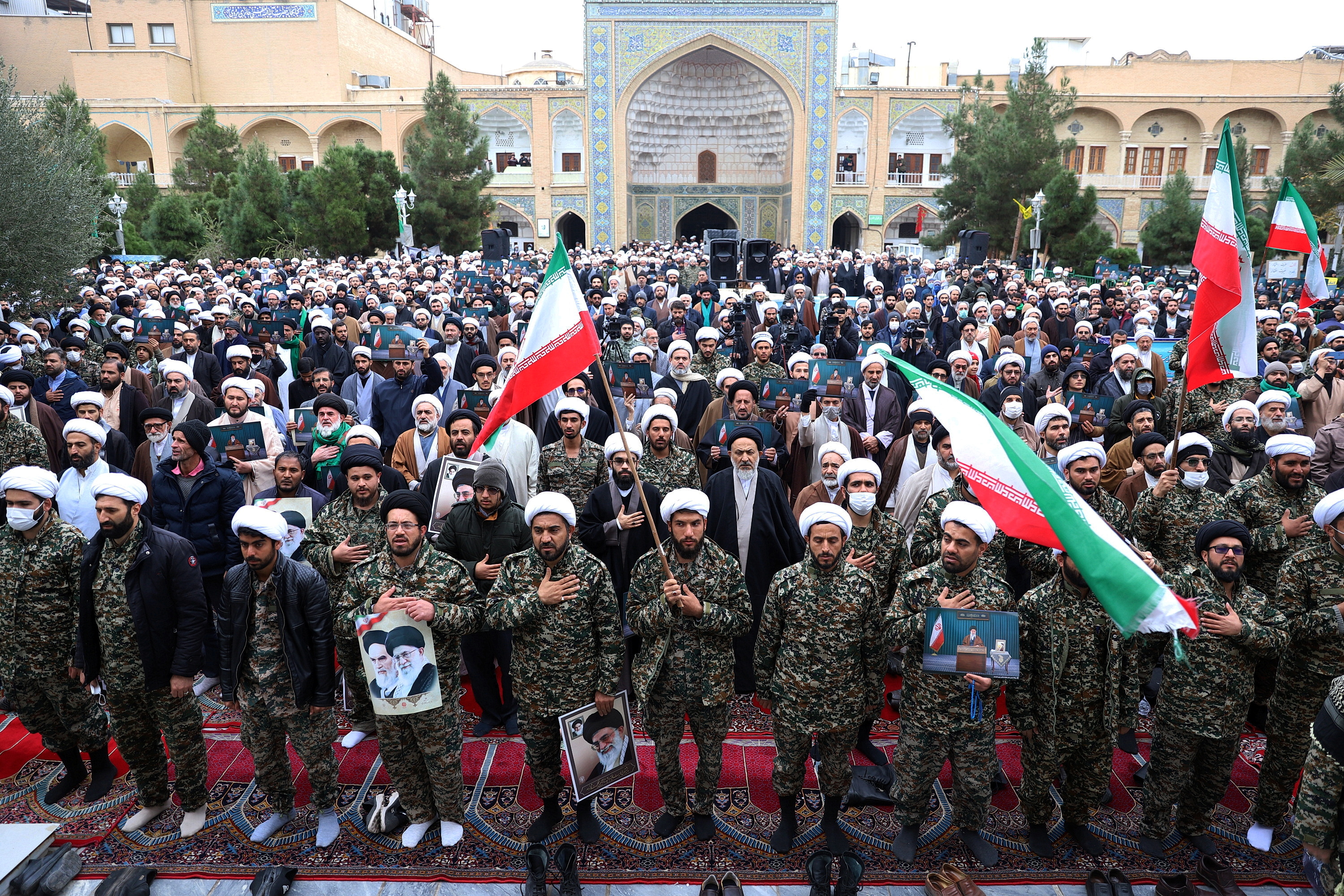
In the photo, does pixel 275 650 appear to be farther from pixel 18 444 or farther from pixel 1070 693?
pixel 1070 693

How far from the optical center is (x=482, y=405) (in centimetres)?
556

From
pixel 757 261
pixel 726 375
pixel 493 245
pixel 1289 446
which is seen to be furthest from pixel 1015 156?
pixel 1289 446

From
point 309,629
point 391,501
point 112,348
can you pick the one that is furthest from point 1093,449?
point 112,348

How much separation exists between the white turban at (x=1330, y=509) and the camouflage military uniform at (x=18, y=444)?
637cm

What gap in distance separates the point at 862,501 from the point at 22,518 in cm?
354

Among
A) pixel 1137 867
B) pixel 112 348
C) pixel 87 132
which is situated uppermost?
pixel 87 132

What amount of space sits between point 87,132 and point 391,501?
24.6 m

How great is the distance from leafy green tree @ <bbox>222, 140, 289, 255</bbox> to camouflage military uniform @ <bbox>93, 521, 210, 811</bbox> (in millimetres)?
18790

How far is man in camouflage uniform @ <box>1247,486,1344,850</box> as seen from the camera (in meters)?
3.20

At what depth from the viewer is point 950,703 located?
3.11 meters

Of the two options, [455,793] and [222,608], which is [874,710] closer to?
[455,793]

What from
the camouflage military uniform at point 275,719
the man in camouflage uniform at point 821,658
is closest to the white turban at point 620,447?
the man in camouflage uniform at point 821,658

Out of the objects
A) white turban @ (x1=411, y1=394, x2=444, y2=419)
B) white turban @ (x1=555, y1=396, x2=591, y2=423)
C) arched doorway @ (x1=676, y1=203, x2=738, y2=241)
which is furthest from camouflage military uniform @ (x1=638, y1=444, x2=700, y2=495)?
arched doorway @ (x1=676, y1=203, x2=738, y2=241)

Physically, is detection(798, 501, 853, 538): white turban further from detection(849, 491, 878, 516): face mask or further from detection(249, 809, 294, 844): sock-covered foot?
detection(249, 809, 294, 844): sock-covered foot
